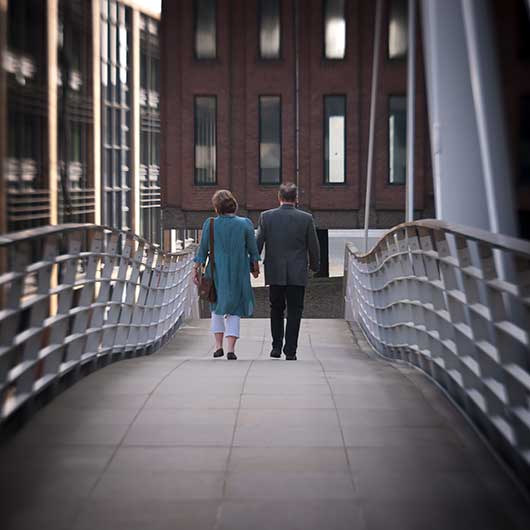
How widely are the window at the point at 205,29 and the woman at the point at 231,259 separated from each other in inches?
1066

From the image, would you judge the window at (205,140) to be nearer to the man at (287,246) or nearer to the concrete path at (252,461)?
the man at (287,246)

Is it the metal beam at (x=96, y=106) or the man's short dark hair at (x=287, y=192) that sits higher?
the metal beam at (x=96, y=106)

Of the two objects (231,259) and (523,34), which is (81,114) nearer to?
(523,34)

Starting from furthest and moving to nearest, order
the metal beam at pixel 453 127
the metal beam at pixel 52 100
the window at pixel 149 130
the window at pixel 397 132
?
the window at pixel 149 130 → the window at pixel 397 132 → the metal beam at pixel 52 100 → the metal beam at pixel 453 127

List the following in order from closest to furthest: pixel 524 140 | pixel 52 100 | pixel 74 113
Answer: pixel 524 140, pixel 52 100, pixel 74 113

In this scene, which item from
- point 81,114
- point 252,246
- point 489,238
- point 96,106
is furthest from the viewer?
point 96,106

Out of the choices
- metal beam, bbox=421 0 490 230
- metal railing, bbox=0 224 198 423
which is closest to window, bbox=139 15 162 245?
metal railing, bbox=0 224 198 423

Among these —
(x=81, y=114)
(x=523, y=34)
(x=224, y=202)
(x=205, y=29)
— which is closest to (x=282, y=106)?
(x=205, y=29)

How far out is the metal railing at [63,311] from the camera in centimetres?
562

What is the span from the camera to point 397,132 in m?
36.8

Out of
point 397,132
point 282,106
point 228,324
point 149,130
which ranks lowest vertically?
point 228,324

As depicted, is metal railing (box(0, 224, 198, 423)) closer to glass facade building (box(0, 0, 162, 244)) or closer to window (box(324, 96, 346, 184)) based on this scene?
glass facade building (box(0, 0, 162, 244))

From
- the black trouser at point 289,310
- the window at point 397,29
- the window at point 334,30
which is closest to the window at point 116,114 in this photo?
the window at point 334,30

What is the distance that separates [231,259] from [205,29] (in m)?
27.5
